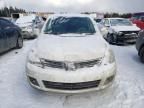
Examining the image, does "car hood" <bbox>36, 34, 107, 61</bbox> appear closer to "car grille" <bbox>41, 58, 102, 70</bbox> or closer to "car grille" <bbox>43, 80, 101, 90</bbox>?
"car grille" <bbox>41, 58, 102, 70</bbox>

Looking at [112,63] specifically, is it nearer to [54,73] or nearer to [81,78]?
[81,78]

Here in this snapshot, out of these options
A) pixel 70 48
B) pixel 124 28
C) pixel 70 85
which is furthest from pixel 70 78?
pixel 124 28

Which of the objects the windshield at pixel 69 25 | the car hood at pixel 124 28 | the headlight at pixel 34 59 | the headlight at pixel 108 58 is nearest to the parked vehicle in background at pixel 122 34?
the car hood at pixel 124 28

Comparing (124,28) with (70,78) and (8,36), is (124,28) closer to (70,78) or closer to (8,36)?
(8,36)

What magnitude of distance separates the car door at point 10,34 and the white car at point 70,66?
4.52 meters

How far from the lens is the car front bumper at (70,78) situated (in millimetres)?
4270

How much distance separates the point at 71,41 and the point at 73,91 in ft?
3.98

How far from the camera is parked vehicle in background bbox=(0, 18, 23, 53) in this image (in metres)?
8.72

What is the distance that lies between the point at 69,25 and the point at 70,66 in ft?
6.35

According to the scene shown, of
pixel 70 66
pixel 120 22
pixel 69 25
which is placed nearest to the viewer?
pixel 70 66

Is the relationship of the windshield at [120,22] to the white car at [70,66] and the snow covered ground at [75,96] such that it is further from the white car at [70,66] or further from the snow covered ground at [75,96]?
the white car at [70,66]

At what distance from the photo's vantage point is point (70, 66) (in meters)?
4.38

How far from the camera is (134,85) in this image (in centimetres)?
542

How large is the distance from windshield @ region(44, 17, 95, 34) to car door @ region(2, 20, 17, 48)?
351cm
